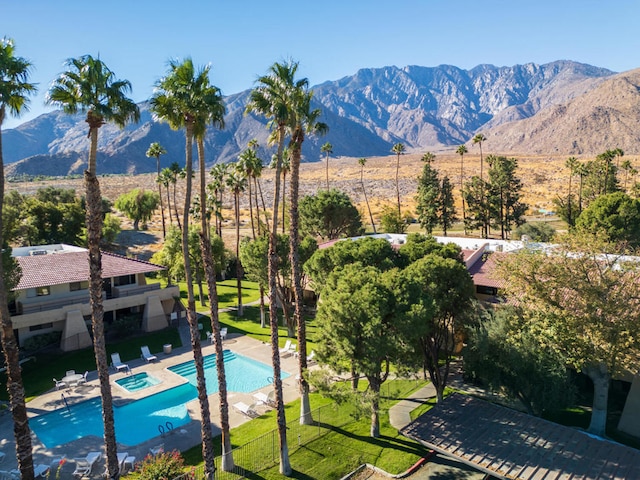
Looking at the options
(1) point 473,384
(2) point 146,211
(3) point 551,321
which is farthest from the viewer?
(2) point 146,211

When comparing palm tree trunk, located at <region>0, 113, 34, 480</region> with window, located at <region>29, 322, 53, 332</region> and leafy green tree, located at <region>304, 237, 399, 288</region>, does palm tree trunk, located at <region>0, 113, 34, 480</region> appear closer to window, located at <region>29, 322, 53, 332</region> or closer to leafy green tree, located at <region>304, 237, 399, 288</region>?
leafy green tree, located at <region>304, 237, 399, 288</region>

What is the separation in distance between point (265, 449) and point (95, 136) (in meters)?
13.6

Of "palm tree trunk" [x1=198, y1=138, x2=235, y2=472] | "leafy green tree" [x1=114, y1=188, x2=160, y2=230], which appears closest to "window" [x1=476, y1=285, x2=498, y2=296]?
"palm tree trunk" [x1=198, y1=138, x2=235, y2=472]

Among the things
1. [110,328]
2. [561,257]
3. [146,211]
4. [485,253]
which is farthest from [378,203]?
[561,257]

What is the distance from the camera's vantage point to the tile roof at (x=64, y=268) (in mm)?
30188

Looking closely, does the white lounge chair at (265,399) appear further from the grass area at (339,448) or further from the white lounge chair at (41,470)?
the white lounge chair at (41,470)

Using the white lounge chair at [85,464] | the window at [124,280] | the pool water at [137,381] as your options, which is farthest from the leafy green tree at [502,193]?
the white lounge chair at [85,464]

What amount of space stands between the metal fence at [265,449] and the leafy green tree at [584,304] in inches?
409

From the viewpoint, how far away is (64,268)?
1271 inches

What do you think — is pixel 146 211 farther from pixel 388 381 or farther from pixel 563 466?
pixel 563 466

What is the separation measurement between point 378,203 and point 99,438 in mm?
83006

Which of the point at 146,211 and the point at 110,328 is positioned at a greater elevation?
the point at 146,211

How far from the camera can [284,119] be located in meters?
16.9

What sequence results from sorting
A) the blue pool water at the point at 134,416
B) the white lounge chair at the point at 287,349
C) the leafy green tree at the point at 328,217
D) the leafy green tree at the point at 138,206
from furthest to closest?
the leafy green tree at the point at 138,206 < the leafy green tree at the point at 328,217 < the white lounge chair at the point at 287,349 < the blue pool water at the point at 134,416
